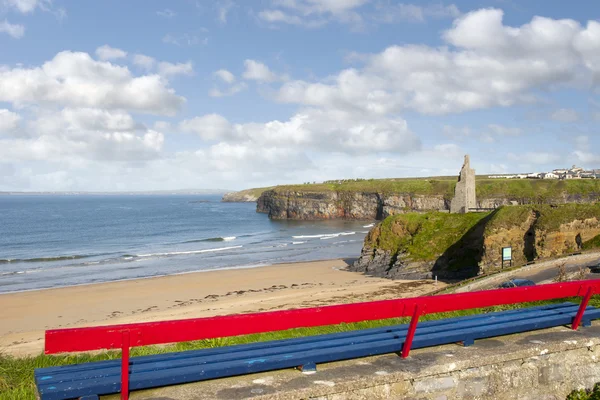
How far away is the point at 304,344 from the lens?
5.79m

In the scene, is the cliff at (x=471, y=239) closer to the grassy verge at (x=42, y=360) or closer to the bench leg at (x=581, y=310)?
the grassy verge at (x=42, y=360)

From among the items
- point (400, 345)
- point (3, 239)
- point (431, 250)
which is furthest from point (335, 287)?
point (3, 239)

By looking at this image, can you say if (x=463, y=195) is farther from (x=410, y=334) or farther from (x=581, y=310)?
(x=410, y=334)

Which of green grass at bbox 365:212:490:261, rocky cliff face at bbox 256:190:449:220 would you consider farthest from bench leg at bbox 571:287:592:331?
rocky cliff face at bbox 256:190:449:220

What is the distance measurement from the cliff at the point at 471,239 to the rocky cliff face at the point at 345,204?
221 feet

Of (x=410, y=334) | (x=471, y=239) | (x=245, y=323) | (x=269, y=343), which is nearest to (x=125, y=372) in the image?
(x=245, y=323)

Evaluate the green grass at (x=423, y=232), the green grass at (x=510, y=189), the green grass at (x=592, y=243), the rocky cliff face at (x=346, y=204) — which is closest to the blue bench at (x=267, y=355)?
the green grass at (x=592, y=243)

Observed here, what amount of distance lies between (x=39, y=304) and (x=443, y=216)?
28.8 meters

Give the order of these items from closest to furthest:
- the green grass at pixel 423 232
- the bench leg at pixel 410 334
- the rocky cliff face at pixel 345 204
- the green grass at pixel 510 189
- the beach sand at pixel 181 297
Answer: the bench leg at pixel 410 334, the beach sand at pixel 181 297, the green grass at pixel 423 232, the green grass at pixel 510 189, the rocky cliff face at pixel 345 204

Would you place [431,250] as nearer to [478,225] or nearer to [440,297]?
[478,225]

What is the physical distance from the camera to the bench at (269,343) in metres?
4.48

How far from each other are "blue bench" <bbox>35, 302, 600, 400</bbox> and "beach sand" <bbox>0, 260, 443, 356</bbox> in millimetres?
17527

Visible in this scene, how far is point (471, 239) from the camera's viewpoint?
3500 centimetres

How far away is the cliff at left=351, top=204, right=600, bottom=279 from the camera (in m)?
30.3
